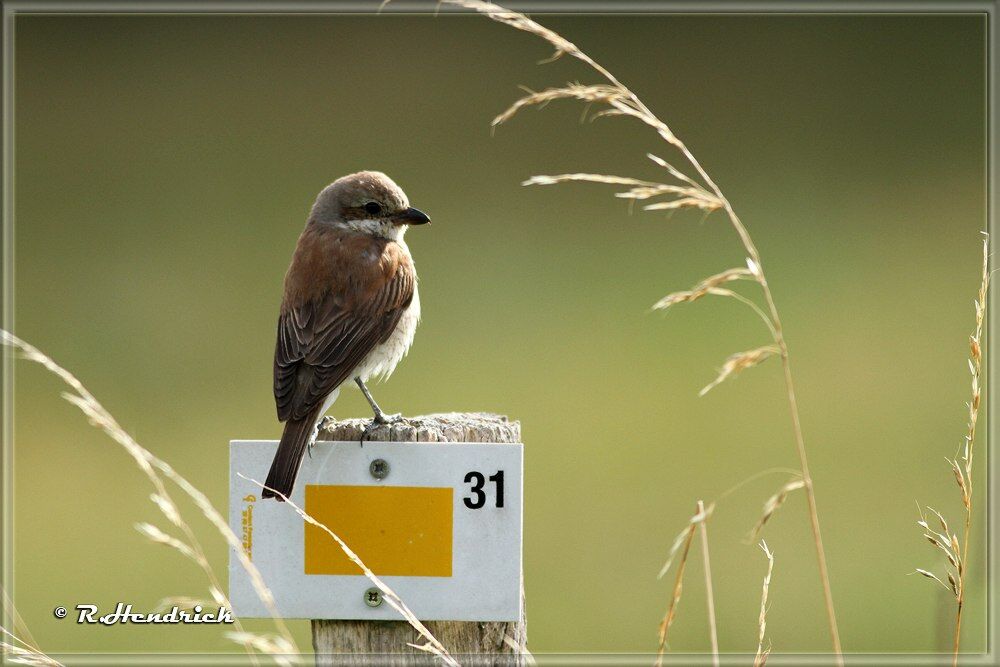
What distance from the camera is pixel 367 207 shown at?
4363 mm

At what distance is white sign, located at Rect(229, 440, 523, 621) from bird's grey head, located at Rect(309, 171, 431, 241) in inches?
70.5

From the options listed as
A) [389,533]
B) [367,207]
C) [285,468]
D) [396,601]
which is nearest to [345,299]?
[367,207]

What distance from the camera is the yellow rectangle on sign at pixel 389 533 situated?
2588 mm

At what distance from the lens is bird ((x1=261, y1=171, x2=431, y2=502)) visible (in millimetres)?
3768

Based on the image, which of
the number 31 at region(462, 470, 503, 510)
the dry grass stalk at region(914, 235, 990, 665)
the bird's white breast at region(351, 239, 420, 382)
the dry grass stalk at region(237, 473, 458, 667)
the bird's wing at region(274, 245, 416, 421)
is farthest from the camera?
the bird's white breast at region(351, 239, 420, 382)

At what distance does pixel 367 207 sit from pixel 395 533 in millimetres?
2003

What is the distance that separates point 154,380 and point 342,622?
7799mm

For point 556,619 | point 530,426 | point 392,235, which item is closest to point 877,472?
point 530,426

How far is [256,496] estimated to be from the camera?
268 centimetres

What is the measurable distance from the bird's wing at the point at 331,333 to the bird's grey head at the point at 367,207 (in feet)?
0.87

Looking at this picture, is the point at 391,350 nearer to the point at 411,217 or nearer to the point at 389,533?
the point at 411,217

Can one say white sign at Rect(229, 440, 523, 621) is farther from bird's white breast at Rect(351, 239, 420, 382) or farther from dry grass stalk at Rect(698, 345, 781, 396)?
bird's white breast at Rect(351, 239, 420, 382)

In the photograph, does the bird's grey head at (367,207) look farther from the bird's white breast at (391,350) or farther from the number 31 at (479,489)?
the number 31 at (479,489)

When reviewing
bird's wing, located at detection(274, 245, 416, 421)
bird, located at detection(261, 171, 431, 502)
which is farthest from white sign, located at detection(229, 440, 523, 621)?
bird's wing, located at detection(274, 245, 416, 421)
